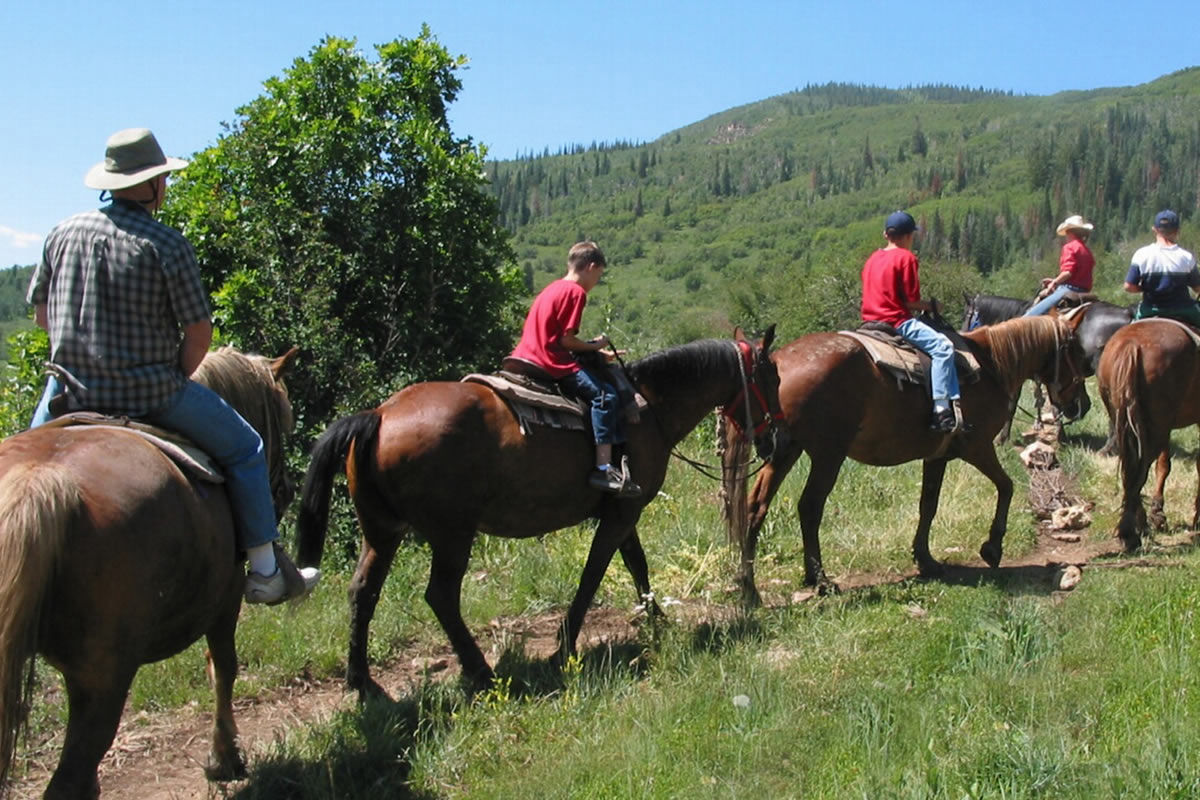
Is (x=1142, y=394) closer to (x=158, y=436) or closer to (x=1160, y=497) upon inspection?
(x=1160, y=497)

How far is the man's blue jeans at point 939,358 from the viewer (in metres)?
8.88

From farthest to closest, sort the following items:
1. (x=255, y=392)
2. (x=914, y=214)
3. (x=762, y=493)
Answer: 1. (x=914, y=214)
2. (x=762, y=493)
3. (x=255, y=392)

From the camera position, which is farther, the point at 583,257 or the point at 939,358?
the point at 939,358

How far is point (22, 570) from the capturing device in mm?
3664

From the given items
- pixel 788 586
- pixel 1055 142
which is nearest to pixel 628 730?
pixel 788 586

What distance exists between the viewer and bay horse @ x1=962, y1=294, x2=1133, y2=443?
12.0 meters

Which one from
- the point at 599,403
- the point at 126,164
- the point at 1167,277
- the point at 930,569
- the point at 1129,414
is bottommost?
the point at 930,569

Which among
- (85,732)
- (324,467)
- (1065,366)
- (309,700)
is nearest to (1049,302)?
(1065,366)

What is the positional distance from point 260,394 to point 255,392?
1.3 inches

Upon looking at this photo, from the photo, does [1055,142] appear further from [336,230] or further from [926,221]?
[336,230]

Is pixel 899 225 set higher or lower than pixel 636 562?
higher

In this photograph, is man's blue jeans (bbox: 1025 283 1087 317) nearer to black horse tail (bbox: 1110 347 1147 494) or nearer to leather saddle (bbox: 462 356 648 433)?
black horse tail (bbox: 1110 347 1147 494)

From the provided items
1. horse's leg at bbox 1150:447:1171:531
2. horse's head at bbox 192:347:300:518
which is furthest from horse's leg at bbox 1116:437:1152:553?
horse's head at bbox 192:347:300:518

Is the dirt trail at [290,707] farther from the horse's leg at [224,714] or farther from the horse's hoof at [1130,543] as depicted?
the horse's hoof at [1130,543]
